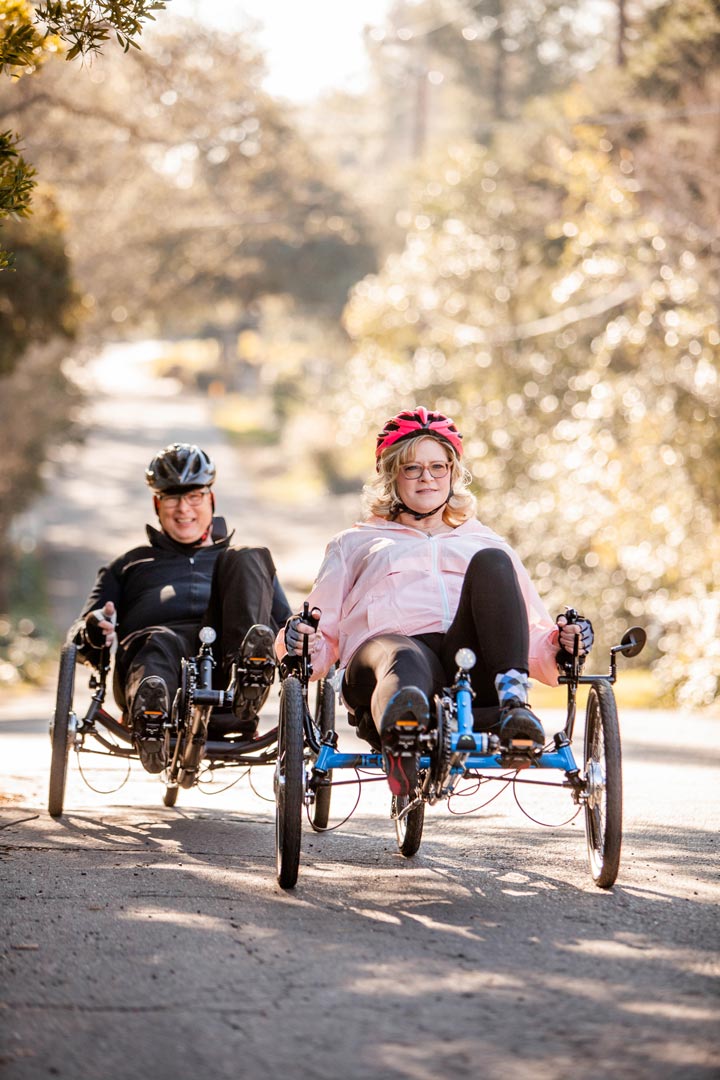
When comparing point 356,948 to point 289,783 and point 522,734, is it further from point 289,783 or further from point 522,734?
point 522,734

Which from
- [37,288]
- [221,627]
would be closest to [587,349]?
[37,288]

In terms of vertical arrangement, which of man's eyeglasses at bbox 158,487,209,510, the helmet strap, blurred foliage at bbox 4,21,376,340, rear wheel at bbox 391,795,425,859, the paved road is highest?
blurred foliage at bbox 4,21,376,340

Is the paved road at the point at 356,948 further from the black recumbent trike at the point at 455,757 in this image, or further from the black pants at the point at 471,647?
the black pants at the point at 471,647

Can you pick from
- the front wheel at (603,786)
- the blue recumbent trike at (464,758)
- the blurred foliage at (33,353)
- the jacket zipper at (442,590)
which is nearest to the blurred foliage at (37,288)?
the blurred foliage at (33,353)

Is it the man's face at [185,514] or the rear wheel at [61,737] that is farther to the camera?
the man's face at [185,514]

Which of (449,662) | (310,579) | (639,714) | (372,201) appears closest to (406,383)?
(310,579)

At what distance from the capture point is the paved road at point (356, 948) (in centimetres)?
353

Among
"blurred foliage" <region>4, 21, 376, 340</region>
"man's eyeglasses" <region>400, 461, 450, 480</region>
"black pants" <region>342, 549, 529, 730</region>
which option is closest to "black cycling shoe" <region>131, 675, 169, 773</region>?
"black pants" <region>342, 549, 529, 730</region>

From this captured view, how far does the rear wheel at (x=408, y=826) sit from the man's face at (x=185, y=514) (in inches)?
84.2

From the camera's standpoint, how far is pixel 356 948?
176 inches

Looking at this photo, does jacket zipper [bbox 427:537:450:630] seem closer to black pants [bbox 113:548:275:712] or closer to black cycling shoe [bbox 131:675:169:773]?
black pants [bbox 113:548:275:712]

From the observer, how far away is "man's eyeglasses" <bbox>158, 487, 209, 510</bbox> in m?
7.62

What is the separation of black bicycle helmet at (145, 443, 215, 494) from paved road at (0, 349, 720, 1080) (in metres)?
1.59

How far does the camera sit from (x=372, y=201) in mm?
43031
